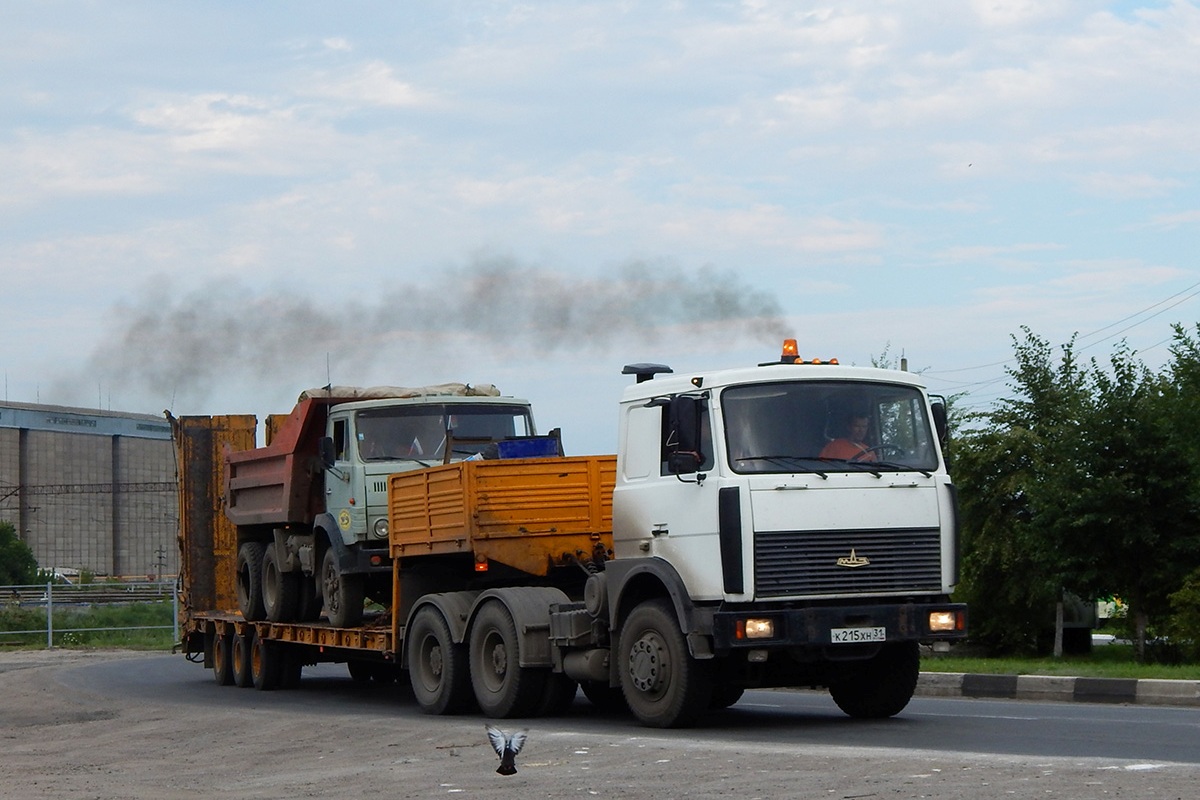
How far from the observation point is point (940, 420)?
13195mm

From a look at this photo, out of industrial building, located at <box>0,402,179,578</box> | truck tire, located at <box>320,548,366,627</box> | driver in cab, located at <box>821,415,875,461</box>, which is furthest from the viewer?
industrial building, located at <box>0,402,179,578</box>

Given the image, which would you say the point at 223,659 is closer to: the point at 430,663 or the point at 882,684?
the point at 430,663

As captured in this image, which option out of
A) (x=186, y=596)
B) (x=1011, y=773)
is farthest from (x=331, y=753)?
(x=186, y=596)

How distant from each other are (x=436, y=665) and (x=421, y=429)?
2.90 meters

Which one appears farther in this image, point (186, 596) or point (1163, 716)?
point (186, 596)

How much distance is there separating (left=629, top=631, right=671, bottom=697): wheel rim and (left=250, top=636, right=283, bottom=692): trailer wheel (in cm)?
848

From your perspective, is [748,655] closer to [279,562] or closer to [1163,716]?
[1163,716]

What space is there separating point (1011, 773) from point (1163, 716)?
5143mm

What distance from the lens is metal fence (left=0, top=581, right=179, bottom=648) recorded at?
37.3m

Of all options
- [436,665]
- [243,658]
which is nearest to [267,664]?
[243,658]

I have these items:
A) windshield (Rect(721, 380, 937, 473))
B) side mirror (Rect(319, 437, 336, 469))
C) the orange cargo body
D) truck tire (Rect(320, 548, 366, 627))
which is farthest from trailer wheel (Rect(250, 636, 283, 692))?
windshield (Rect(721, 380, 937, 473))

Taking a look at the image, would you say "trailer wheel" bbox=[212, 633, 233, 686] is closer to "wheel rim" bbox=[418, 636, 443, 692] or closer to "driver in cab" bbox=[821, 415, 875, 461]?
"wheel rim" bbox=[418, 636, 443, 692]

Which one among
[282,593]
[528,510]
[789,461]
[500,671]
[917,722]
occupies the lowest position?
[917,722]

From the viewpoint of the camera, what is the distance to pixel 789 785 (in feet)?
30.6
